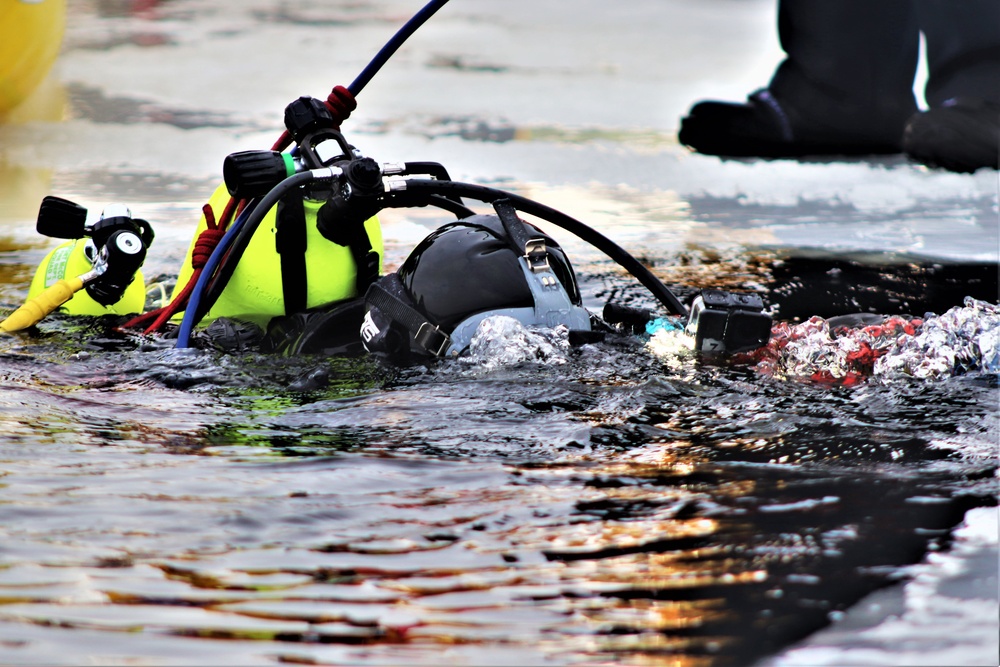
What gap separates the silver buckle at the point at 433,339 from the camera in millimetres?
2738

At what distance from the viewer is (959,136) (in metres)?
6.65

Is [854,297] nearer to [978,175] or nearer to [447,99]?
[978,175]

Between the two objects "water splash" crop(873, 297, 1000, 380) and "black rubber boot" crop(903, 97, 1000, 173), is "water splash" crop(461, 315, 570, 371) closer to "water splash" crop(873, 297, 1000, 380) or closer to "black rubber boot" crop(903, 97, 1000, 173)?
"water splash" crop(873, 297, 1000, 380)

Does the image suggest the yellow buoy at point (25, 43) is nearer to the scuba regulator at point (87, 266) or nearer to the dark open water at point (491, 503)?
the dark open water at point (491, 503)

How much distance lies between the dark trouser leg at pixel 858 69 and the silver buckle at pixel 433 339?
201 inches

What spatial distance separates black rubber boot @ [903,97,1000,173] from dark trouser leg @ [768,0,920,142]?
0.27m

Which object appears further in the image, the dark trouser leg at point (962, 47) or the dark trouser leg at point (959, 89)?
the dark trouser leg at point (962, 47)

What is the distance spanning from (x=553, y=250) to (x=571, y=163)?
3815mm

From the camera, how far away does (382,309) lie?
9.34ft

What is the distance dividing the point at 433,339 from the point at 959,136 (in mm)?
5149

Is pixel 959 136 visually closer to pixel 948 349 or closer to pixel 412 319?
pixel 948 349

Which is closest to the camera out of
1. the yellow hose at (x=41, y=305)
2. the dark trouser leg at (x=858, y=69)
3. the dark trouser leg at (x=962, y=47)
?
the yellow hose at (x=41, y=305)

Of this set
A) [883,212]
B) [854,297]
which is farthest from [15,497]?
[883,212]

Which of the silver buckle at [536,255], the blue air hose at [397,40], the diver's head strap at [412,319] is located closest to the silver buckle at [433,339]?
the diver's head strap at [412,319]
